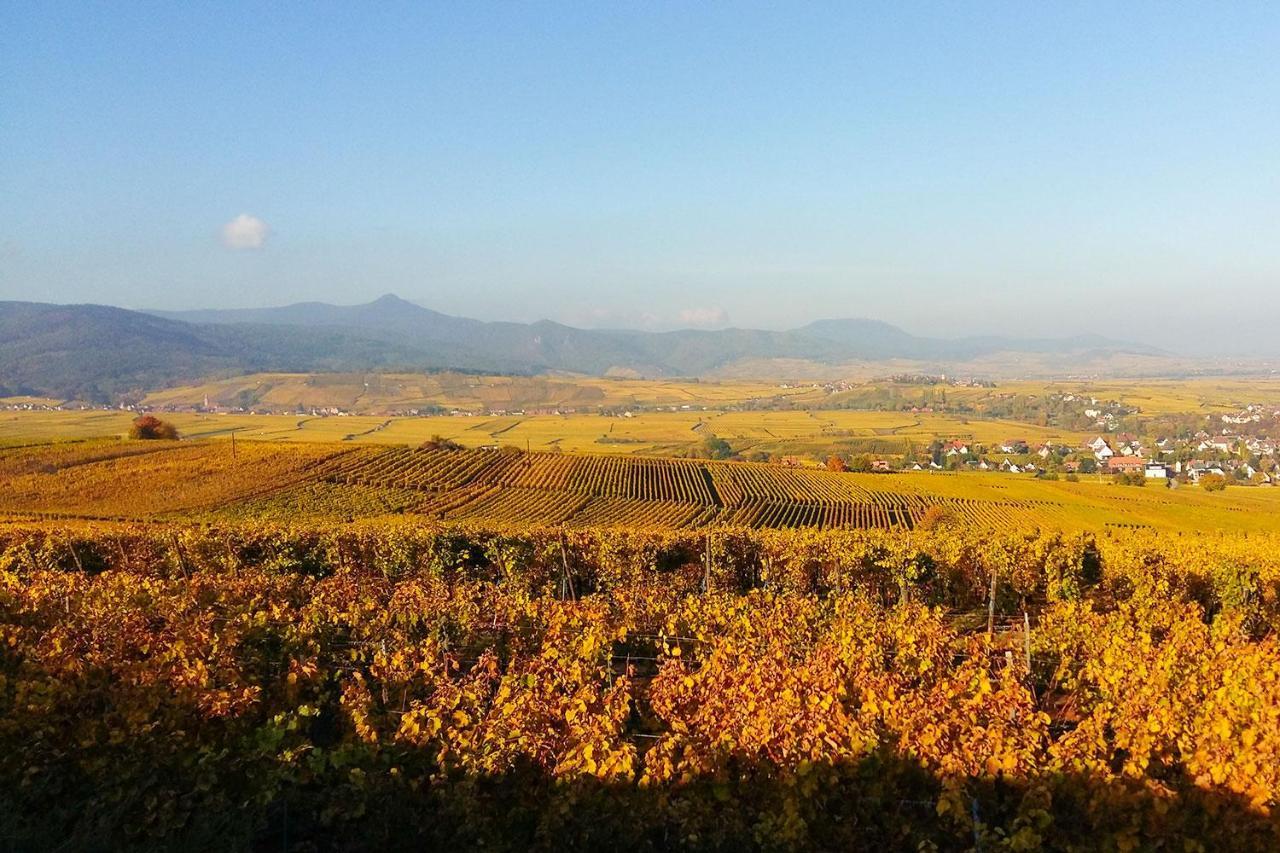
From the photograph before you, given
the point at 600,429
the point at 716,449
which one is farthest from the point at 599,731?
the point at 600,429

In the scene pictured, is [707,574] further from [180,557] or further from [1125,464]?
[1125,464]

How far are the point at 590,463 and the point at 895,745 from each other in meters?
57.7

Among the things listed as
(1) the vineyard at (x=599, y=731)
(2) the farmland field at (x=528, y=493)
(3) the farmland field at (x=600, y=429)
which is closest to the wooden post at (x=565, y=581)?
(1) the vineyard at (x=599, y=731)

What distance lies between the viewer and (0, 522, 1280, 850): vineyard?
22.0ft

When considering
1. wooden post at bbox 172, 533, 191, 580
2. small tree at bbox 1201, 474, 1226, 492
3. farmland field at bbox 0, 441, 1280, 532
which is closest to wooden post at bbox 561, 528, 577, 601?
wooden post at bbox 172, 533, 191, 580

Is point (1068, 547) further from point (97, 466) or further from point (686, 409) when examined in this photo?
point (686, 409)

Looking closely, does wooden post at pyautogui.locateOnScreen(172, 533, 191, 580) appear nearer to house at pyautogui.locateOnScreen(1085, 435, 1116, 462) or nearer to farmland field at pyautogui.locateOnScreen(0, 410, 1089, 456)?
farmland field at pyautogui.locateOnScreen(0, 410, 1089, 456)

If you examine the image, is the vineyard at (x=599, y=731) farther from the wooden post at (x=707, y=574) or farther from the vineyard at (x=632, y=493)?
the vineyard at (x=632, y=493)

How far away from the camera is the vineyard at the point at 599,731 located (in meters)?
6.70

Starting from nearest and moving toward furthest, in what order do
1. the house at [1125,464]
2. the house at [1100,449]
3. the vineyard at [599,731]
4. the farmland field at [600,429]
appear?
the vineyard at [599,731], the house at [1125,464], the house at [1100,449], the farmland field at [600,429]

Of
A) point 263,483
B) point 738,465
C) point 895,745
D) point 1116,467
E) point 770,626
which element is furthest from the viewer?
point 1116,467

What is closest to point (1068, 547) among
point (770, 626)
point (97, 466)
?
point (770, 626)

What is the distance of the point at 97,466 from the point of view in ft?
166

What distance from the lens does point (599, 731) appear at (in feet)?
24.1
